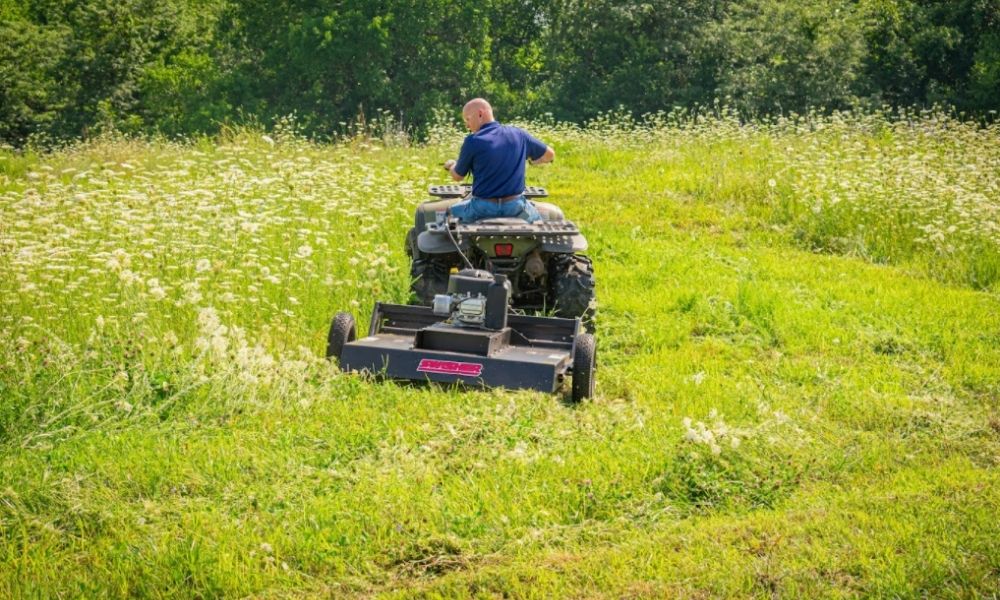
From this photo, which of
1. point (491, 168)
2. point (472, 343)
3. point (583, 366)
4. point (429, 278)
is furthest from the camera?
point (429, 278)

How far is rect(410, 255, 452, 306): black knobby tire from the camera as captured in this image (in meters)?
8.15

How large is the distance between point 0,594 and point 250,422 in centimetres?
190

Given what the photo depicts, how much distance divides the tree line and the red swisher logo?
29.1m

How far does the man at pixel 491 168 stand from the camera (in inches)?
309

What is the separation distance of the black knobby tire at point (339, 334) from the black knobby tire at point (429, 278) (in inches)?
42.1

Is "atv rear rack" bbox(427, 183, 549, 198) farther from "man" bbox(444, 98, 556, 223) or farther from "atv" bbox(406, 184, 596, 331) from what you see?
"man" bbox(444, 98, 556, 223)

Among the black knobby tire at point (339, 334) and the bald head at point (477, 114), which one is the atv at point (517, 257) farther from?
the black knobby tire at point (339, 334)

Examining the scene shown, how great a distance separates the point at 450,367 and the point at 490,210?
1.70m

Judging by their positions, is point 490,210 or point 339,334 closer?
point 339,334

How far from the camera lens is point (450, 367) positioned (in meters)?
6.64

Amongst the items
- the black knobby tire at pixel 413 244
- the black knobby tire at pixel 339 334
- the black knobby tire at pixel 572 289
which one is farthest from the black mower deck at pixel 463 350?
the black knobby tire at pixel 413 244

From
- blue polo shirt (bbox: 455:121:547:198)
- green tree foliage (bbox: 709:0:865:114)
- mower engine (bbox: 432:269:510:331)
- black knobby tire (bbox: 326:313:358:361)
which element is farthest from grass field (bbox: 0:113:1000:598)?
green tree foliage (bbox: 709:0:865:114)

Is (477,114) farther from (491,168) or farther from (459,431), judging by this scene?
(459,431)

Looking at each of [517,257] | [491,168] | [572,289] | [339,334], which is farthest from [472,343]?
[491,168]
